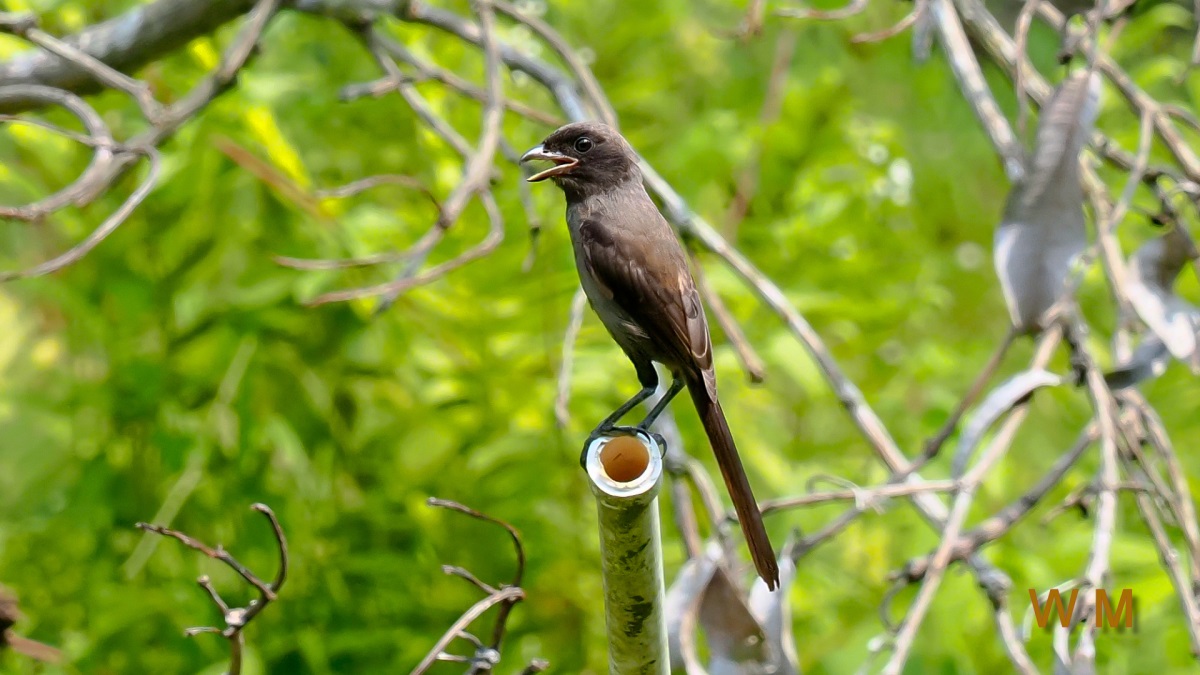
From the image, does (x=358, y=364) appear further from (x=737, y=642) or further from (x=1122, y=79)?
(x=1122, y=79)

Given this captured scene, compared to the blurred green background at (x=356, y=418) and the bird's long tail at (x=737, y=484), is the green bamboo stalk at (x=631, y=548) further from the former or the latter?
the blurred green background at (x=356, y=418)

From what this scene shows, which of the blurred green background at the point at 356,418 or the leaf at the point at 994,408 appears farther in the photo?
the blurred green background at the point at 356,418

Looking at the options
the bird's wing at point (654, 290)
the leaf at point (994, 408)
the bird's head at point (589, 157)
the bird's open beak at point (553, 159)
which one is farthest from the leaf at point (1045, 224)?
the bird's open beak at point (553, 159)

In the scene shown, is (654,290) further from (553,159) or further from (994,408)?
(994,408)

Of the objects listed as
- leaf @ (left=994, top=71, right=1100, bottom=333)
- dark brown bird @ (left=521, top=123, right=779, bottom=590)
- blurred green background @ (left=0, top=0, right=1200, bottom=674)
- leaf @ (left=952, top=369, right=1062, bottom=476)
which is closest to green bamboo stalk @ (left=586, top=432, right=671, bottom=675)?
dark brown bird @ (left=521, top=123, right=779, bottom=590)

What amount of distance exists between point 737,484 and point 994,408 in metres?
0.64

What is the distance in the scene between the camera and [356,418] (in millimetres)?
4004

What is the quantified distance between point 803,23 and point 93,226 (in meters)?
2.78

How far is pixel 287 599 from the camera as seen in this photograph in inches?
148

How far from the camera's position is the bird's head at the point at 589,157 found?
2863 millimetres

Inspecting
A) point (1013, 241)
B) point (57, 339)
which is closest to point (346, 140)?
point (57, 339)

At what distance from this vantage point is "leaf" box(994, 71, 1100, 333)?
2.69 meters

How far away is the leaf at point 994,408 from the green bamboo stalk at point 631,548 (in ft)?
3.00

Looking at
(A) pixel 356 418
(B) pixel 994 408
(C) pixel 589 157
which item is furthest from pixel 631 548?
(A) pixel 356 418
